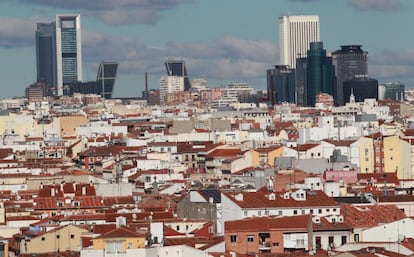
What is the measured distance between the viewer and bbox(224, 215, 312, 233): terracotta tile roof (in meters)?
58.9

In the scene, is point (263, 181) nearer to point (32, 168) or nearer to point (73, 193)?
point (73, 193)

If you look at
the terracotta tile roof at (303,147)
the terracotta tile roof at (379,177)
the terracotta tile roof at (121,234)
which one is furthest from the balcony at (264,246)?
Answer: the terracotta tile roof at (303,147)

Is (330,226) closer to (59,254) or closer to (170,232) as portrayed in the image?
(170,232)

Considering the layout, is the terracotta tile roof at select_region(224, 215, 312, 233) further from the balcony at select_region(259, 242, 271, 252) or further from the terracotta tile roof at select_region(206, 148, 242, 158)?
the terracotta tile roof at select_region(206, 148, 242, 158)

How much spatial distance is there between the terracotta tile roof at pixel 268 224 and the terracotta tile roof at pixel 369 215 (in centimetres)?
249

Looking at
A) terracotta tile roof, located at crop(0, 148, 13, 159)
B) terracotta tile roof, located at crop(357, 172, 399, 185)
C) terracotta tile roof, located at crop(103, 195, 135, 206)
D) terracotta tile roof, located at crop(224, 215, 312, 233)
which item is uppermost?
terracotta tile roof, located at crop(224, 215, 312, 233)

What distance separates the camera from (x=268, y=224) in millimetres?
59375

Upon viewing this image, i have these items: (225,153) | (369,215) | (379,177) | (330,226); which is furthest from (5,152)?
(330,226)

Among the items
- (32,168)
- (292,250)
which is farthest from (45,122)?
(292,250)

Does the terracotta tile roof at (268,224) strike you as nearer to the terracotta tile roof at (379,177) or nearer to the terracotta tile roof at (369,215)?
the terracotta tile roof at (369,215)

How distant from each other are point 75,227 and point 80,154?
66.4 m

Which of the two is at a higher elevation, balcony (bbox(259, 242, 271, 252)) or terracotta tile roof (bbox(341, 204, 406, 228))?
terracotta tile roof (bbox(341, 204, 406, 228))

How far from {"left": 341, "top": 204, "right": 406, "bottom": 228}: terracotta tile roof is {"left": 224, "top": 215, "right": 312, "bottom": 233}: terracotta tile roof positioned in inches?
97.9

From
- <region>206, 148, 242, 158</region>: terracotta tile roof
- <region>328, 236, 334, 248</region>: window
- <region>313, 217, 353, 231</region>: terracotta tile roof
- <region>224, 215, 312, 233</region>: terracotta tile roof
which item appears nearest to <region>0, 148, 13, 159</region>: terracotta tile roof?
<region>206, 148, 242, 158</region>: terracotta tile roof
